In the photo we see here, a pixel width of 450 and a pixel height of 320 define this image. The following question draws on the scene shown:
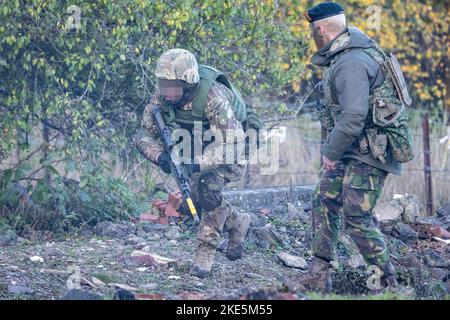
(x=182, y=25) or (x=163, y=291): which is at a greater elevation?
(x=182, y=25)

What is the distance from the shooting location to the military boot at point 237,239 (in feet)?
22.8

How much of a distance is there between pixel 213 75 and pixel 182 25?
2.09 meters

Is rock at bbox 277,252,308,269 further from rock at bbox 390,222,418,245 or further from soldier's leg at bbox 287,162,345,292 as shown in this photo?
rock at bbox 390,222,418,245

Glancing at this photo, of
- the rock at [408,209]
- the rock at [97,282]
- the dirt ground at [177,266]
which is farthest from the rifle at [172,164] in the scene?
the rock at [408,209]

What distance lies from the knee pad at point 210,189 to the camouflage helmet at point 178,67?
74cm

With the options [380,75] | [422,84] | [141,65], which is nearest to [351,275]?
[380,75]

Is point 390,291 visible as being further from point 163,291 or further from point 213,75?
point 213,75

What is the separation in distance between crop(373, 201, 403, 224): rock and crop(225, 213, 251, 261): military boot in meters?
2.01

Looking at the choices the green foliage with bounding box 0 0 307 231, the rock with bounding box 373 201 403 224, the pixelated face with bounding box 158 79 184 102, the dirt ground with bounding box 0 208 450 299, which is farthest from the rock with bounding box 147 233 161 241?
the rock with bounding box 373 201 403 224

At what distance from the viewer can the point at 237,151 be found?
6.52 meters

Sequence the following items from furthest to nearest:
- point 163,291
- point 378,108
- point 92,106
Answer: point 92,106, point 163,291, point 378,108

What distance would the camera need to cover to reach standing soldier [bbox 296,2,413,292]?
18.3 feet

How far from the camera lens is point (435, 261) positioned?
25.3ft

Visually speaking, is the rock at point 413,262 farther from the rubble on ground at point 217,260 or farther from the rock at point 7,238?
the rock at point 7,238
